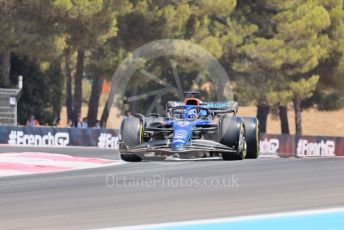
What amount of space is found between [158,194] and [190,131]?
482 centimetres

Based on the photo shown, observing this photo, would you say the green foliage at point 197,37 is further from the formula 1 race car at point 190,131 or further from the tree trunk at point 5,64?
the formula 1 race car at point 190,131

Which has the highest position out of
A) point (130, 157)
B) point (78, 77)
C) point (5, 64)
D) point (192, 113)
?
point (5, 64)

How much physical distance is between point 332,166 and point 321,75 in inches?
1314

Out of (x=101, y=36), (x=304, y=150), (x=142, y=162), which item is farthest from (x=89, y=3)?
(x=142, y=162)

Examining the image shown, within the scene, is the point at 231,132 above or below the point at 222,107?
below

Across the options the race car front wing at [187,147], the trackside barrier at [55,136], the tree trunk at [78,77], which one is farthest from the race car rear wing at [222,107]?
the tree trunk at [78,77]

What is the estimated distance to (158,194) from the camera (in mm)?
12906

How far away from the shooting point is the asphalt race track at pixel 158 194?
10.7m

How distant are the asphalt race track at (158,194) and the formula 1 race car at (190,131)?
40 cm

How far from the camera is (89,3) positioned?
136 feet

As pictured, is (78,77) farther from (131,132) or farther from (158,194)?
(158,194)

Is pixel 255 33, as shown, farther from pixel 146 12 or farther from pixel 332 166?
pixel 332 166
